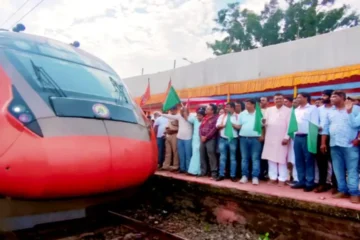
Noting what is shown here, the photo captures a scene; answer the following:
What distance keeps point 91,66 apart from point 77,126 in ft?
4.65

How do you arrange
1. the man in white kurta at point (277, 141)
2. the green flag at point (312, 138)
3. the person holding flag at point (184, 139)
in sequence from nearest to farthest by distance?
the green flag at point (312, 138)
the man in white kurta at point (277, 141)
the person holding flag at point (184, 139)

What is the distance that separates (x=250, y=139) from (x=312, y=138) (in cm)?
111

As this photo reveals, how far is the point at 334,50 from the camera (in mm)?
7641

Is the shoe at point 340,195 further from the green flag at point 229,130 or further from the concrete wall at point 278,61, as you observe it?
the concrete wall at point 278,61

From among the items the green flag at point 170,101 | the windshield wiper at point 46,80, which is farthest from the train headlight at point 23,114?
the green flag at point 170,101

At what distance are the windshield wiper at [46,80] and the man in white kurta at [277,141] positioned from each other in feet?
10.5

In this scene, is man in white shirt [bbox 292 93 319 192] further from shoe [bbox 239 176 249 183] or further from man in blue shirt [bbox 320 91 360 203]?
shoe [bbox 239 176 249 183]

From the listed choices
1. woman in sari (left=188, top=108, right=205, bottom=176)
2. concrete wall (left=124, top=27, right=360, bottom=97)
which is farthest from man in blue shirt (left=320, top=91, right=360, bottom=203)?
concrete wall (left=124, top=27, right=360, bottom=97)

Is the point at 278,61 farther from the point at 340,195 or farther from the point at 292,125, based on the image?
the point at 340,195

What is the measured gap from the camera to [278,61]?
8781 mm

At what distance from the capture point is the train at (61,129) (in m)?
2.98

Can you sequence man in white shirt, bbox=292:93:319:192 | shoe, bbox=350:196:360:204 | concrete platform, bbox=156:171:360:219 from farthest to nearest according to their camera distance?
1. man in white shirt, bbox=292:93:319:192
2. shoe, bbox=350:196:360:204
3. concrete platform, bbox=156:171:360:219

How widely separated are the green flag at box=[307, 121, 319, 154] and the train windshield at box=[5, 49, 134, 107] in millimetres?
2417

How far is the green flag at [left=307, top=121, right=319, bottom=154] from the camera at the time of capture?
455 cm
